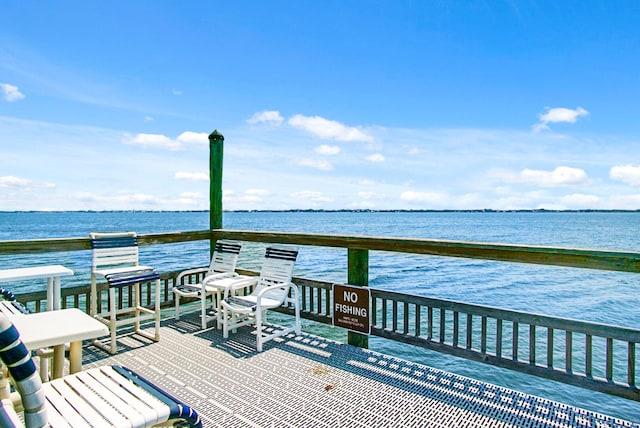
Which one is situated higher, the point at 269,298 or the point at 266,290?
the point at 266,290

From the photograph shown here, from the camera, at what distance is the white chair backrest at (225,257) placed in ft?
14.2

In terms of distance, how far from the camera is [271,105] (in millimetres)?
14367

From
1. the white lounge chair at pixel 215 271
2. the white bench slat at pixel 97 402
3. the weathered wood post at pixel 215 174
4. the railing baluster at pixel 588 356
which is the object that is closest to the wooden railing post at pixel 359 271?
the white lounge chair at pixel 215 271

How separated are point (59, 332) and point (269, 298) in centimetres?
224

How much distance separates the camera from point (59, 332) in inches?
66.1

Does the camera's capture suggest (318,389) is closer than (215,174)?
Yes

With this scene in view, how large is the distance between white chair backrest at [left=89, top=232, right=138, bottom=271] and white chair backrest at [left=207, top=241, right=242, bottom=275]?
0.85 meters

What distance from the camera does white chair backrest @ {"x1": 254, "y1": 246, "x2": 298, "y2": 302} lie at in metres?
3.86

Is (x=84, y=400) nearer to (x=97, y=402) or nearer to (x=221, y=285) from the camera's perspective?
(x=97, y=402)

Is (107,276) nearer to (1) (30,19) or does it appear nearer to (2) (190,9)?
(1) (30,19)

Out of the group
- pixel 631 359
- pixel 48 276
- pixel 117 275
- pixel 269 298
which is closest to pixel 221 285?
pixel 269 298

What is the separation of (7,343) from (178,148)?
16.9 metres

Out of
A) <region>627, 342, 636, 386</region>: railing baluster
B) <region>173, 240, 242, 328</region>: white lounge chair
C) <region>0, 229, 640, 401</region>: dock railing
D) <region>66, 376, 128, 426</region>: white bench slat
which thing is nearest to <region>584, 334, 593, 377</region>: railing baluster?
<region>0, 229, 640, 401</region>: dock railing

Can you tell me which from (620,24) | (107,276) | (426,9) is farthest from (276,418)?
(620,24)
